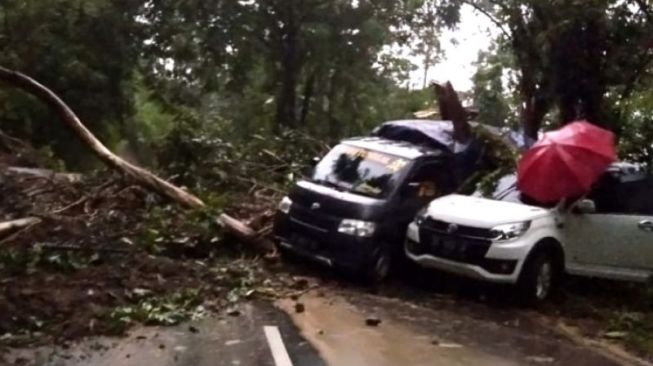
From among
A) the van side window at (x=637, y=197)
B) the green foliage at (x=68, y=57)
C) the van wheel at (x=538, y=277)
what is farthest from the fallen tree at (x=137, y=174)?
the green foliage at (x=68, y=57)

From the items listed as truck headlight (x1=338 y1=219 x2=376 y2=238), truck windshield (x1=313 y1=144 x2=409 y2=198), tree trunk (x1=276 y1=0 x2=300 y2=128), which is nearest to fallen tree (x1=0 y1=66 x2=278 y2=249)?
truck windshield (x1=313 y1=144 x2=409 y2=198)

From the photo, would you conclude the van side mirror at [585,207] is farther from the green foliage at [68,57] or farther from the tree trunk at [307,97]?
the tree trunk at [307,97]

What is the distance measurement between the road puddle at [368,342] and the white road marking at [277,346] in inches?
12.2

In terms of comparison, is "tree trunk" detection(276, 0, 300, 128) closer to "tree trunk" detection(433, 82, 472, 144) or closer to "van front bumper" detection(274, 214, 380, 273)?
"tree trunk" detection(433, 82, 472, 144)

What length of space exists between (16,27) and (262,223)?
63.8 feet

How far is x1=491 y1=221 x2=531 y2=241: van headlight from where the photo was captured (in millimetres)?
13359

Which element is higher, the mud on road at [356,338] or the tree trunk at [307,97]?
the tree trunk at [307,97]

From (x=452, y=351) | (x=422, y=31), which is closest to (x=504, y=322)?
(x=452, y=351)

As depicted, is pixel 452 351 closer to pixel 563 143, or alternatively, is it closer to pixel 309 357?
pixel 309 357

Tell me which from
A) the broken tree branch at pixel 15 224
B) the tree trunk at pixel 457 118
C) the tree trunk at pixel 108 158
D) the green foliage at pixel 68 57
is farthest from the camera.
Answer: the green foliage at pixel 68 57

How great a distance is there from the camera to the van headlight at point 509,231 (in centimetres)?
1336

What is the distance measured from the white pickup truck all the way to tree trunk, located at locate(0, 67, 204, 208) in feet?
12.7

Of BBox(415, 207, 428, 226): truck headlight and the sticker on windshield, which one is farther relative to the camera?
the sticker on windshield

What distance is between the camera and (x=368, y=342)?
11.2 m
